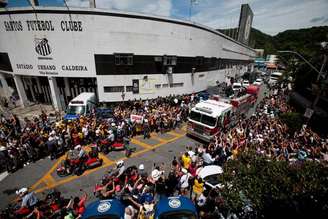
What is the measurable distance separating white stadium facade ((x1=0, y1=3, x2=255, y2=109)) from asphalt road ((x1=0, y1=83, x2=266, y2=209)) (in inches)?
438

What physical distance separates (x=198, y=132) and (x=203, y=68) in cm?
2022

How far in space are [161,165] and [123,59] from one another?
15.4 metres

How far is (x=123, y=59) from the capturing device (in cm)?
2159

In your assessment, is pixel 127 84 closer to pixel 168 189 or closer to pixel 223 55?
pixel 168 189

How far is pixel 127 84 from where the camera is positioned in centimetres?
2262

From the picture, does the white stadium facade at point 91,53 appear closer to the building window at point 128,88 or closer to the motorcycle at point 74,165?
the building window at point 128,88

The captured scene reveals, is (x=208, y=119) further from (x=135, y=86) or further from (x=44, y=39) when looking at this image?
(x=44, y=39)

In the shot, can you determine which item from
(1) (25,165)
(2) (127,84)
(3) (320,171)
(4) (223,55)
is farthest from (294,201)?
(4) (223,55)

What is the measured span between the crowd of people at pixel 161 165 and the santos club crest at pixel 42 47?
963 cm

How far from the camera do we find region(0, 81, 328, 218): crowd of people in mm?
7777

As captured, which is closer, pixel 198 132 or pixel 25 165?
pixel 25 165

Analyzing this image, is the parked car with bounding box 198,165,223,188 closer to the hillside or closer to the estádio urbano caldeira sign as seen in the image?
the estádio urbano caldeira sign

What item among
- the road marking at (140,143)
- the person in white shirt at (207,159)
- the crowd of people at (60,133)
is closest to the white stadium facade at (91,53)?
the crowd of people at (60,133)

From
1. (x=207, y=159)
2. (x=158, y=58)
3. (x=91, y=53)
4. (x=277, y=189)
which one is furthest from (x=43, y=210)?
(x=158, y=58)
